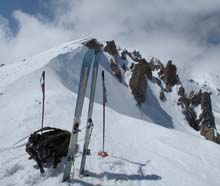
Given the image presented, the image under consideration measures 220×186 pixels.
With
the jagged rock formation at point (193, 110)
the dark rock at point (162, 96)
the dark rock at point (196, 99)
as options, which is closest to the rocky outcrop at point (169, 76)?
the jagged rock formation at point (193, 110)

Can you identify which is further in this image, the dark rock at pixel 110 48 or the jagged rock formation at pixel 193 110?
the jagged rock formation at pixel 193 110

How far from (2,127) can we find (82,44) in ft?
177

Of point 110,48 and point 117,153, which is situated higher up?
point 110,48

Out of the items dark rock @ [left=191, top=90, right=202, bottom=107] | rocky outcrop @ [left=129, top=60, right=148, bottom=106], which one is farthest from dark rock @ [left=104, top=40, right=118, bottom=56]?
dark rock @ [left=191, top=90, right=202, bottom=107]

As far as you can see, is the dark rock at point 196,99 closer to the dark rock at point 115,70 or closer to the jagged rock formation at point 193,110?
the jagged rock formation at point 193,110

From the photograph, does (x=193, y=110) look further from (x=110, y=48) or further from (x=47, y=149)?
(x=47, y=149)

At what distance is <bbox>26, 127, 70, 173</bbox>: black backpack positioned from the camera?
21.2ft

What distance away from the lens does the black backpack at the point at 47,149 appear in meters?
6.46

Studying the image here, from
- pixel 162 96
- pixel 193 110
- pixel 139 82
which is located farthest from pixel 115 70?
pixel 193 110

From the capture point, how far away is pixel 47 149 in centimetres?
662

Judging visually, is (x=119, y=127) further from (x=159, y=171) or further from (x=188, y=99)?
(x=188, y=99)

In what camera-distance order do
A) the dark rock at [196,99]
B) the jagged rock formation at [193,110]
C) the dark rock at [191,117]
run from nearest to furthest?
1. the dark rock at [191,117]
2. the jagged rock formation at [193,110]
3. the dark rock at [196,99]

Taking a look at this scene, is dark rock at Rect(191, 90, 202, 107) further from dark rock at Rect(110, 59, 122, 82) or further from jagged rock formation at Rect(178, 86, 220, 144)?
dark rock at Rect(110, 59, 122, 82)

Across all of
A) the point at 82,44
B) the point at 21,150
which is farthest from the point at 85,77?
the point at 82,44
